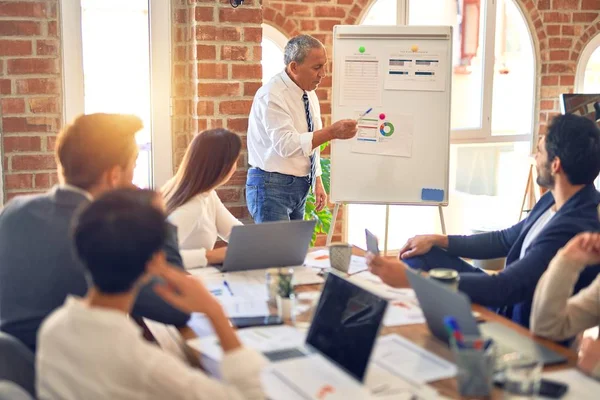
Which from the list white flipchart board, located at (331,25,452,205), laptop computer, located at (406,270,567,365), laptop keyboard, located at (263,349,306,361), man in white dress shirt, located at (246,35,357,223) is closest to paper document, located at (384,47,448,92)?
white flipchart board, located at (331,25,452,205)

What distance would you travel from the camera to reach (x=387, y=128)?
158 inches

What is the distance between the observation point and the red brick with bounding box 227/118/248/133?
3.73 meters

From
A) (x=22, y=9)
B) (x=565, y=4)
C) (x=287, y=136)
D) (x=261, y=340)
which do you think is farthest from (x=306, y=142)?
(x=565, y=4)

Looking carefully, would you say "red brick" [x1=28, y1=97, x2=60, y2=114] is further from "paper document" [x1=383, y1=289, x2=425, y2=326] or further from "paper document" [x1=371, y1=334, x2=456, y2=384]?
"paper document" [x1=371, y1=334, x2=456, y2=384]

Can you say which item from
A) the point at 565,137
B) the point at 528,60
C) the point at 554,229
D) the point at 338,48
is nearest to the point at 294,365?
the point at 554,229

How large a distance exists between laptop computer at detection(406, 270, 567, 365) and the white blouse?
952 millimetres

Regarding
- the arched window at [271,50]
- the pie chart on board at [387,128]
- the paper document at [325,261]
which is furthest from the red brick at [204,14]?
the paper document at [325,261]

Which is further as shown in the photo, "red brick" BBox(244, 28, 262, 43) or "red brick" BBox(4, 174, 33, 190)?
"red brick" BBox(244, 28, 262, 43)

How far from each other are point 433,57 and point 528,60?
184 cm

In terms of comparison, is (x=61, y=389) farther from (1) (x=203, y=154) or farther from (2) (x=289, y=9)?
(2) (x=289, y=9)

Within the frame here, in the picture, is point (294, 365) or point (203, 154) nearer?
point (294, 365)

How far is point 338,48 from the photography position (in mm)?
3953

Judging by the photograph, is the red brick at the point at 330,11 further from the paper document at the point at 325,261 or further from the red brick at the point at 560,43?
the paper document at the point at 325,261

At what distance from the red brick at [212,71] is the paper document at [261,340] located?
1.95 m
